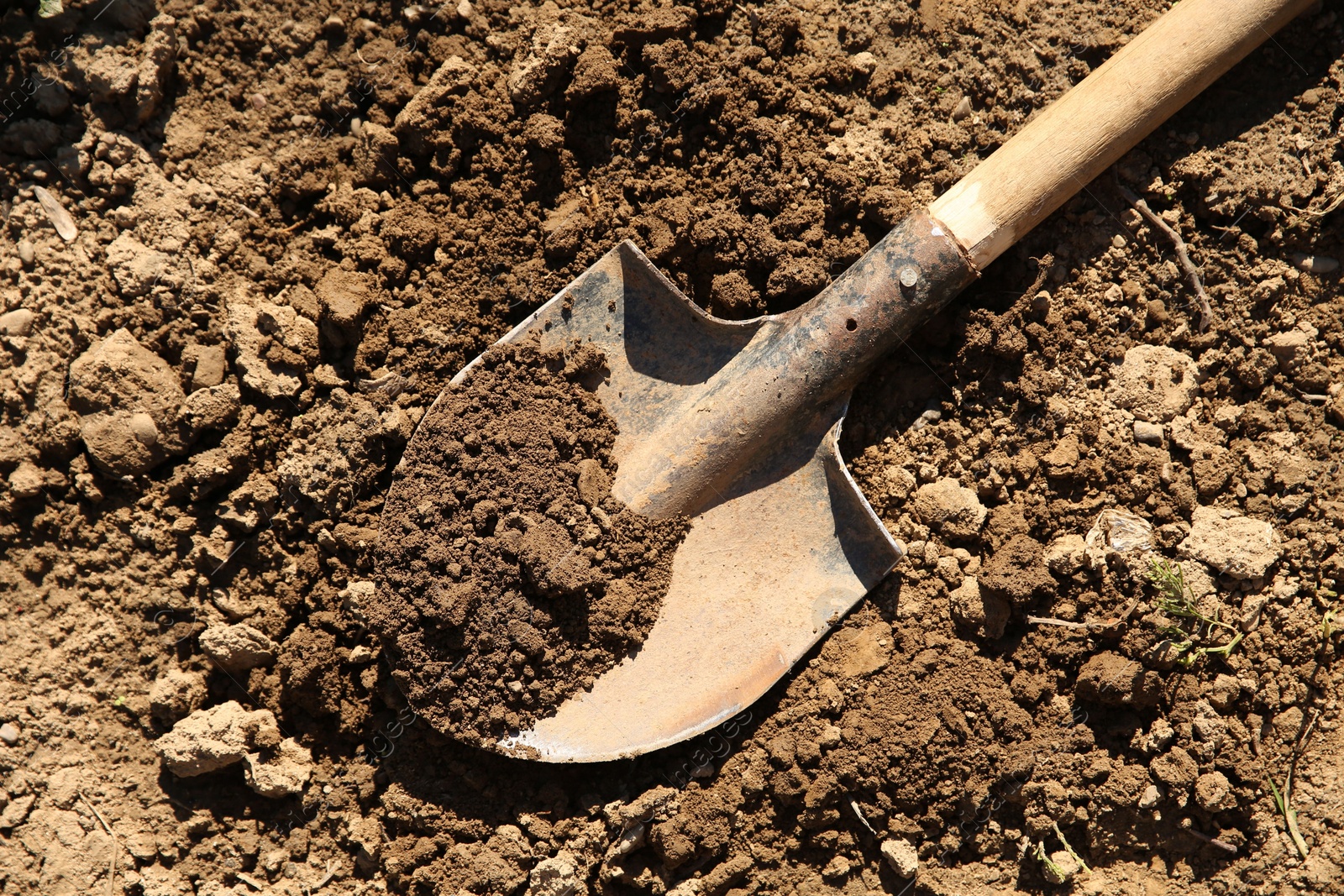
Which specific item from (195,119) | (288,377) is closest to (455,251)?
(288,377)

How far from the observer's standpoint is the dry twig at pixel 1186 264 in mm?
2578

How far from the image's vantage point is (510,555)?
98.6 inches

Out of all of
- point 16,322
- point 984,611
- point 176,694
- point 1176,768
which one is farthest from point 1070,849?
point 16,322

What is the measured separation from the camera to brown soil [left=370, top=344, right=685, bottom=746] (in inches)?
97.5

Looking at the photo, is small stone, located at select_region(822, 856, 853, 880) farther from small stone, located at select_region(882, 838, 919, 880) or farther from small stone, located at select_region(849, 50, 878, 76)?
small stone, located at select_region(849, 50, 878, 76)

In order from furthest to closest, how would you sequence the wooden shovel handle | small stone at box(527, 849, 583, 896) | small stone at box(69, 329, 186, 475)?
small stone at box(69, 329, 186, 475)
small stone at box(527, 849, 583, 896)
the wooden shovel handle

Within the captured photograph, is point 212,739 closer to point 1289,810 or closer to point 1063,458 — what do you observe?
point 1063,458

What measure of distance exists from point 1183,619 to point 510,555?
2041mm

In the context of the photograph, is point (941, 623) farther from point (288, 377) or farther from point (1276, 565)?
point (288, 377)

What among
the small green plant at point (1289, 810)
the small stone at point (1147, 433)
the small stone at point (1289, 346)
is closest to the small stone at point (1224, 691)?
the small green plant at point (1289, 810)

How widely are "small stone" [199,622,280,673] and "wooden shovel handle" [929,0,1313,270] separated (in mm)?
2484

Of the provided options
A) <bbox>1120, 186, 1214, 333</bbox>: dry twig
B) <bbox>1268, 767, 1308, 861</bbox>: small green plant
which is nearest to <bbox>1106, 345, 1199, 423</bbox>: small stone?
<bbox>1120, 186, 1214, 333</bbox>: dry twig

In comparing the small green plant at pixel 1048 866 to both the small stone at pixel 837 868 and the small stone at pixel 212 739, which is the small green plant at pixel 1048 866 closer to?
the small stone at pixel 837 868

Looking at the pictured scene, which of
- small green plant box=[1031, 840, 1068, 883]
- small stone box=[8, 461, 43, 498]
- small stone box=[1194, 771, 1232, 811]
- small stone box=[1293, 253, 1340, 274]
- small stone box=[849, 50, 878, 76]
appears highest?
small stone box=[8, 461, 43, 498]
